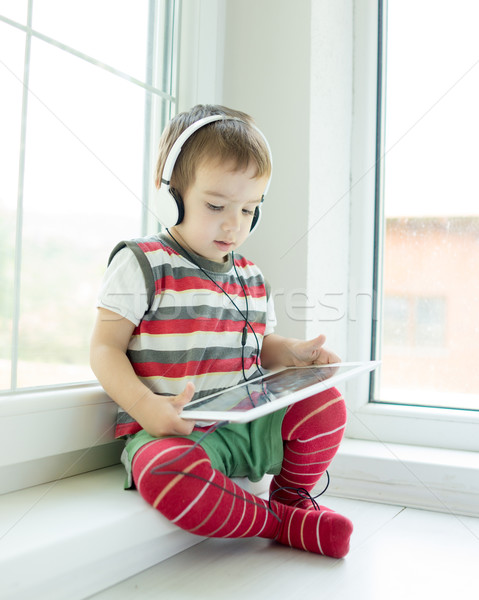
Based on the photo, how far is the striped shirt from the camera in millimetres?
889

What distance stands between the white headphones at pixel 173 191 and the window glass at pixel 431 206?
18.1 inches

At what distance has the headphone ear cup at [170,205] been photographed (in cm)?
94

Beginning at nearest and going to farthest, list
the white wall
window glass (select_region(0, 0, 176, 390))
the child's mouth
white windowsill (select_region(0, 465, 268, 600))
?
white windowsill (select_region(0, 465, 268, 600)) → window glass (select_region(0, 0, 176, 390)) → the child's mouth → the white wall

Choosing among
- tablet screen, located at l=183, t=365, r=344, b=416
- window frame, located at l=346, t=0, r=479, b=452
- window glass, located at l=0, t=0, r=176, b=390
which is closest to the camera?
tablet screen, located at l=183, t=365, r=344, b=416

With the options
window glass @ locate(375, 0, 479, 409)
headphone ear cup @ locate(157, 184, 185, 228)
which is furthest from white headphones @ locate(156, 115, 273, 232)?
window glass @ locate(375, 0, 479, 409)

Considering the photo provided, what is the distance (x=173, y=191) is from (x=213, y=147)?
10cm

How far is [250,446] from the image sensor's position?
0.92 metres

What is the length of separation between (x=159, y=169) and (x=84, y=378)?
0.37 m

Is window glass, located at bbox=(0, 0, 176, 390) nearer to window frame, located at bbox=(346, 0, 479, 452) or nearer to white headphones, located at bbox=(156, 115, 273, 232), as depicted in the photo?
white headphones, located at bbox=(156, 115, 273, 232)

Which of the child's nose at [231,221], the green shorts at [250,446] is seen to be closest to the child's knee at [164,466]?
the green shorts at [250,446]

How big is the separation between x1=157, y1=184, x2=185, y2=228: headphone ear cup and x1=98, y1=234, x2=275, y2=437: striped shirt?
0.03 metres

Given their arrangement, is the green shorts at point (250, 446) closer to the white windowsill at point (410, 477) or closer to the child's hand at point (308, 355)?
the child's hand at point (308, 355)

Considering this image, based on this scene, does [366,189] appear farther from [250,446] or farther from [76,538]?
[76,538]

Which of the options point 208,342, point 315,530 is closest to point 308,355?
point 208,342
